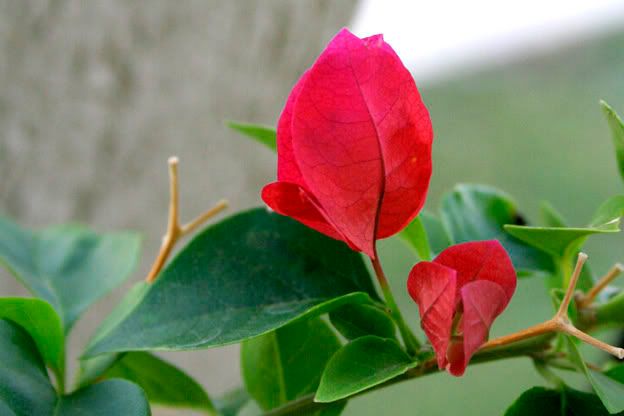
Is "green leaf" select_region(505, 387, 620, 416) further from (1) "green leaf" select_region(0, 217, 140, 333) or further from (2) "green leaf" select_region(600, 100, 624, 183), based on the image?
(1) "green leaf" select_region(0, 217, 140, 333)

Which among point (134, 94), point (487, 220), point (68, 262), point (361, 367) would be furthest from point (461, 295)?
point (134, 94)

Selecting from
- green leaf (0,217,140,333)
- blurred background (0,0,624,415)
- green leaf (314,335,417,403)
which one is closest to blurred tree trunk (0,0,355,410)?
blurred background (0,0,624,415)

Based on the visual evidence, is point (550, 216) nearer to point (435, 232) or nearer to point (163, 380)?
point (435, 232)

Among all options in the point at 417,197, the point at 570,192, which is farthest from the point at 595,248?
the point at 417,197

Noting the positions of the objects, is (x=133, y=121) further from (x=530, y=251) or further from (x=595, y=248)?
(x=595, y=248)

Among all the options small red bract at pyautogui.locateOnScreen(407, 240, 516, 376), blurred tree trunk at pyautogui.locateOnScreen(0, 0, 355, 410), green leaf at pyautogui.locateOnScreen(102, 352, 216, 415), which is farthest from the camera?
blurred tree trunk at pyautogui.locateOnScreen(0, 0, 355, 410)

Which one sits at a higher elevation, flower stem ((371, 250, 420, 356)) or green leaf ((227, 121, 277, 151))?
green leaf ((227, 121, 277, 151))
